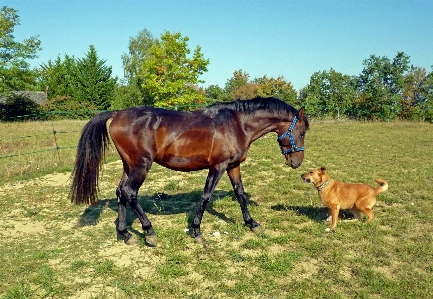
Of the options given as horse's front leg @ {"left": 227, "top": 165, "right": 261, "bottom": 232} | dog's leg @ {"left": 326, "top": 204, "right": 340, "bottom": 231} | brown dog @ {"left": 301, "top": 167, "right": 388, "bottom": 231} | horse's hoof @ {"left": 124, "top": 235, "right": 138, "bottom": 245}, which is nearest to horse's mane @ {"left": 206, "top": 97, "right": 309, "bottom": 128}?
horse's front leg @ {"left": 227, "top": 165, "right": 261, "bottom": 232}

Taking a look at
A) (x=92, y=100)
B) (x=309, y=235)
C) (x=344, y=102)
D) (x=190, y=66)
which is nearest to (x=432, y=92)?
(x=344, y=102)

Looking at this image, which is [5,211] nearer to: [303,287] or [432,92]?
[303,287]

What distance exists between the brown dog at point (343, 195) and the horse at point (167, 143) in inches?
34.2

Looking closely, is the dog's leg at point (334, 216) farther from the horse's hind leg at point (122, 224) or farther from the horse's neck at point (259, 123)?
the horse's hind leg at point (122, 224)

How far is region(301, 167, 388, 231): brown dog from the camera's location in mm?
5379

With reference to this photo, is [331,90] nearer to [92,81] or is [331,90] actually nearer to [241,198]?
Answer: [92,81]

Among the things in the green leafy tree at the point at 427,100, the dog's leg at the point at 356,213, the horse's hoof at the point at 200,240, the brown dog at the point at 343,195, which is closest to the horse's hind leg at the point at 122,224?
the horse's hoof at the point at 200,240

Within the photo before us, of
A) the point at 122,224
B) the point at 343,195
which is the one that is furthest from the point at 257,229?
the point at 122,224

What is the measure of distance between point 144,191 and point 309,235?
4.31 meters

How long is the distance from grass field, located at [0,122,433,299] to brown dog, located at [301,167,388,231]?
10.7 inches

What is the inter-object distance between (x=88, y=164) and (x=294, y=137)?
3274 millimetres

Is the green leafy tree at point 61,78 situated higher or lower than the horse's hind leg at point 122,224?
higher

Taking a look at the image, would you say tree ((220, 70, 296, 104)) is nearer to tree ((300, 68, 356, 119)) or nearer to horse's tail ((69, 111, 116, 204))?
tree ((300, 68, 356, 119))

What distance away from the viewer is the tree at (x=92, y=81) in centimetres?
4281
